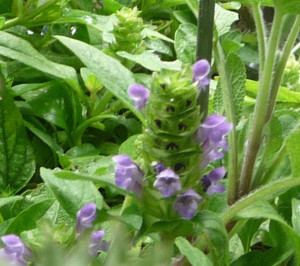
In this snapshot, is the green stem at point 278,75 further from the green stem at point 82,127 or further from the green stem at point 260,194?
the green stem at point 82,127

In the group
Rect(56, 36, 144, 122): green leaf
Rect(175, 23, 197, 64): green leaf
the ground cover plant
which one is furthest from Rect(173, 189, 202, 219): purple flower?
Rect(175, 23, 197, 64): green leaf

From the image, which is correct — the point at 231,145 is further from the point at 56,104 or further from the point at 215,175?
the point at 56,104

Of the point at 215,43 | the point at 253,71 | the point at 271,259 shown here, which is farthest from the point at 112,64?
the point at 253,71

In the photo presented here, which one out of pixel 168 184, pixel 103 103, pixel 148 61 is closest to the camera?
pixel 168 184

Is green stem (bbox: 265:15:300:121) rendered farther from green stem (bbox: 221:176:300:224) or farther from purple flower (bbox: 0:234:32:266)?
purple flower (bbox: 0:234:32:266)

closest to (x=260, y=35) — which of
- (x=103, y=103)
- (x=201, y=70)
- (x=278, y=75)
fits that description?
(x=278, y=75)

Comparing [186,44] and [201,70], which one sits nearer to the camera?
[201,70]
